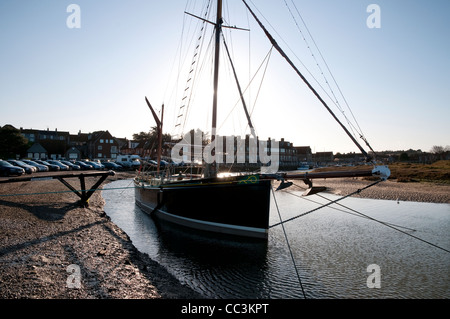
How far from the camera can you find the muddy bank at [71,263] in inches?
267

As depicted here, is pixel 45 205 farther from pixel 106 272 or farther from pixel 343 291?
pixel 343 291

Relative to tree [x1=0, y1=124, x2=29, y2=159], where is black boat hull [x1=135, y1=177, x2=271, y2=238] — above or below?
below

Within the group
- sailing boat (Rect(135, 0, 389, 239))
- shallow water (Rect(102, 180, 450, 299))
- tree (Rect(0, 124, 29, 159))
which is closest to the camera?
shallow water (Rect(102, 180, 450, 299))

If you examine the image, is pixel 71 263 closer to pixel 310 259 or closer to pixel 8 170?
pixel 310 259

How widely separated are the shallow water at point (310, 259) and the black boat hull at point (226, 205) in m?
0.64

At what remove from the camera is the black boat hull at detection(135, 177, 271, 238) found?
13727mm

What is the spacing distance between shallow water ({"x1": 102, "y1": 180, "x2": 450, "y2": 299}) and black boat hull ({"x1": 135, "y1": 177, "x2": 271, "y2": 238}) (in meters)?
0.64

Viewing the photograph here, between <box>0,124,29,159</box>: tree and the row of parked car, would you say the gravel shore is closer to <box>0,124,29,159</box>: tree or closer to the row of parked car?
the row of parked car

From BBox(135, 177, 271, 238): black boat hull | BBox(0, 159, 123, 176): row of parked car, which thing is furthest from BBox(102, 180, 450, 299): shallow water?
BBox(0, 159, 123, 176): row of parked car

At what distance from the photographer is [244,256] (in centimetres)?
1202

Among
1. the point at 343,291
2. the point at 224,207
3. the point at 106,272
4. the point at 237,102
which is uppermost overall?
the point at 237,102

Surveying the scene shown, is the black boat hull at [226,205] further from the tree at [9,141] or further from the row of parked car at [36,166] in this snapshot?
the tree at [9,141]
